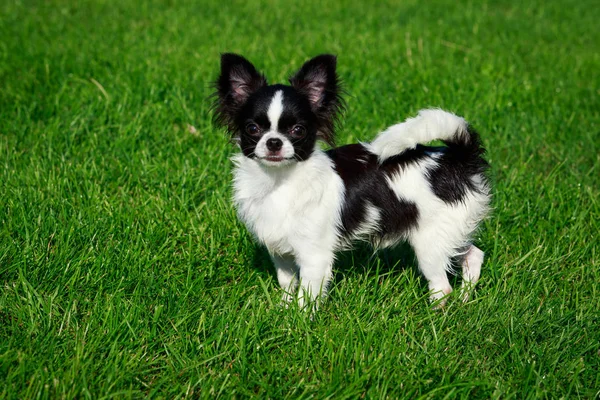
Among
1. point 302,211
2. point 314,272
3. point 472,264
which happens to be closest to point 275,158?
point 302,211

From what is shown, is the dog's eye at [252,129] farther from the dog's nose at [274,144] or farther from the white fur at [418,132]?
the white fur at [418,132]

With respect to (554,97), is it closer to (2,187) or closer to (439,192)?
(439,192)

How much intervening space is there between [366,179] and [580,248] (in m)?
1.38

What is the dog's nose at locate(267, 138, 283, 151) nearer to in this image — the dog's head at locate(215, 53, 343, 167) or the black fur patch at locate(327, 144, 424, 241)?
the dog's head at locate(215, 53, 343, 167)

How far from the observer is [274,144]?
113 inches

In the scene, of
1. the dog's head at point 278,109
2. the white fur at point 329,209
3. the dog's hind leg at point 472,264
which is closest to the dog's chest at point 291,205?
the white fur at point 329,209

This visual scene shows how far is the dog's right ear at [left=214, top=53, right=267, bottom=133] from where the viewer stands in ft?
10.1

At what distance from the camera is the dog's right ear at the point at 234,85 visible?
3.08 m

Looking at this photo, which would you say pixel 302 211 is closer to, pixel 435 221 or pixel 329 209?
pixel 329 209

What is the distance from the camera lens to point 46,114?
4984mm

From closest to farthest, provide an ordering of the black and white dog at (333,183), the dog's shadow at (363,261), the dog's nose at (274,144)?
1. the dog's nose at (274,144)
2. the black and white dog at (333,183)
3. the dog's shadow at (363,261)

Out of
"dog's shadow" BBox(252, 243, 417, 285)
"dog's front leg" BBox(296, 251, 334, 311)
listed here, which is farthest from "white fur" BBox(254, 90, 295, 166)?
"dog's shadow" BBox(252, 243, 417, 285)

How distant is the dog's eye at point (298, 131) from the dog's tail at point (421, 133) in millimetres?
345

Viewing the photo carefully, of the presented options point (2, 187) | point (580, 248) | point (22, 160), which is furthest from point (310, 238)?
point (22, 160)
